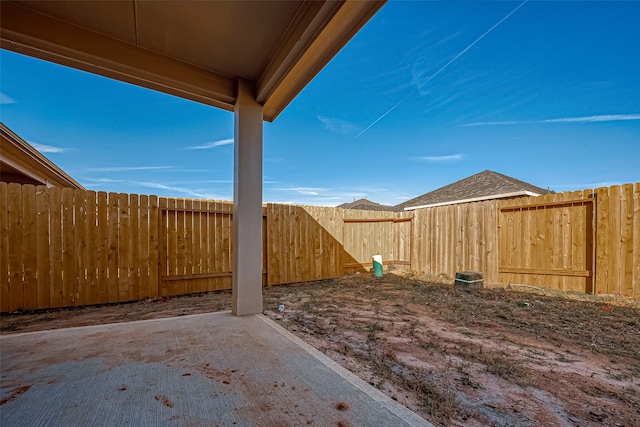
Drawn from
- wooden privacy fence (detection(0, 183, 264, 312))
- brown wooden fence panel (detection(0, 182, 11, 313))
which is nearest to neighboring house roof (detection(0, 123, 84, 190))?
brown wooden fence panel (detection(0, 182, 11, 313))

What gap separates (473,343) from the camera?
2.44 meters

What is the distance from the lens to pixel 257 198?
2.69m

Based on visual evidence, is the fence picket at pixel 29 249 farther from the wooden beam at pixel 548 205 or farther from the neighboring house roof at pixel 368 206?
the neighboring house roof at pixel 368 206

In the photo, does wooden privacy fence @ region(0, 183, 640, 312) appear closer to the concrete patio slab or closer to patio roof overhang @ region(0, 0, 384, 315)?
the concrete patio slab

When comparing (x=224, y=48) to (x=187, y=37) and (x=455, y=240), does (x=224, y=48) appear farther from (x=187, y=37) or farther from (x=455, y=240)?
(x=455, y=240)

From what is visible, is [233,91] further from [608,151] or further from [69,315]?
[608,151]

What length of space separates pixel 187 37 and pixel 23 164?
6618mm

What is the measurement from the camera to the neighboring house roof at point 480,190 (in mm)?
7434

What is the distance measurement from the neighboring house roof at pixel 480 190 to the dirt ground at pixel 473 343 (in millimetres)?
3534

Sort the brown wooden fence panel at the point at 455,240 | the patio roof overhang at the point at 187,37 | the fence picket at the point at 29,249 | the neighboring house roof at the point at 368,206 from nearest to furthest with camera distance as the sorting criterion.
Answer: the patio roof overhang at the point at 187,37, the fence picket at the point at 29,249, the brown wooden fence panel at the point at 455,240, the neighboring house roof at the point at 368,206

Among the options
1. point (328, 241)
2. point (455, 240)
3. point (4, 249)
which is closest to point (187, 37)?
point (4, 249)

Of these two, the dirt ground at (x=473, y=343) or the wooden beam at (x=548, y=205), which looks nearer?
the dirt ground at (x=473, y=343)

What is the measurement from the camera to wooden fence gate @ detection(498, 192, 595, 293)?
4398 mm

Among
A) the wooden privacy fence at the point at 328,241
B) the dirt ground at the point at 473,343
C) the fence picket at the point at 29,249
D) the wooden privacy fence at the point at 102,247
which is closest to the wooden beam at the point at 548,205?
the dirt ground at the point at 473,343
